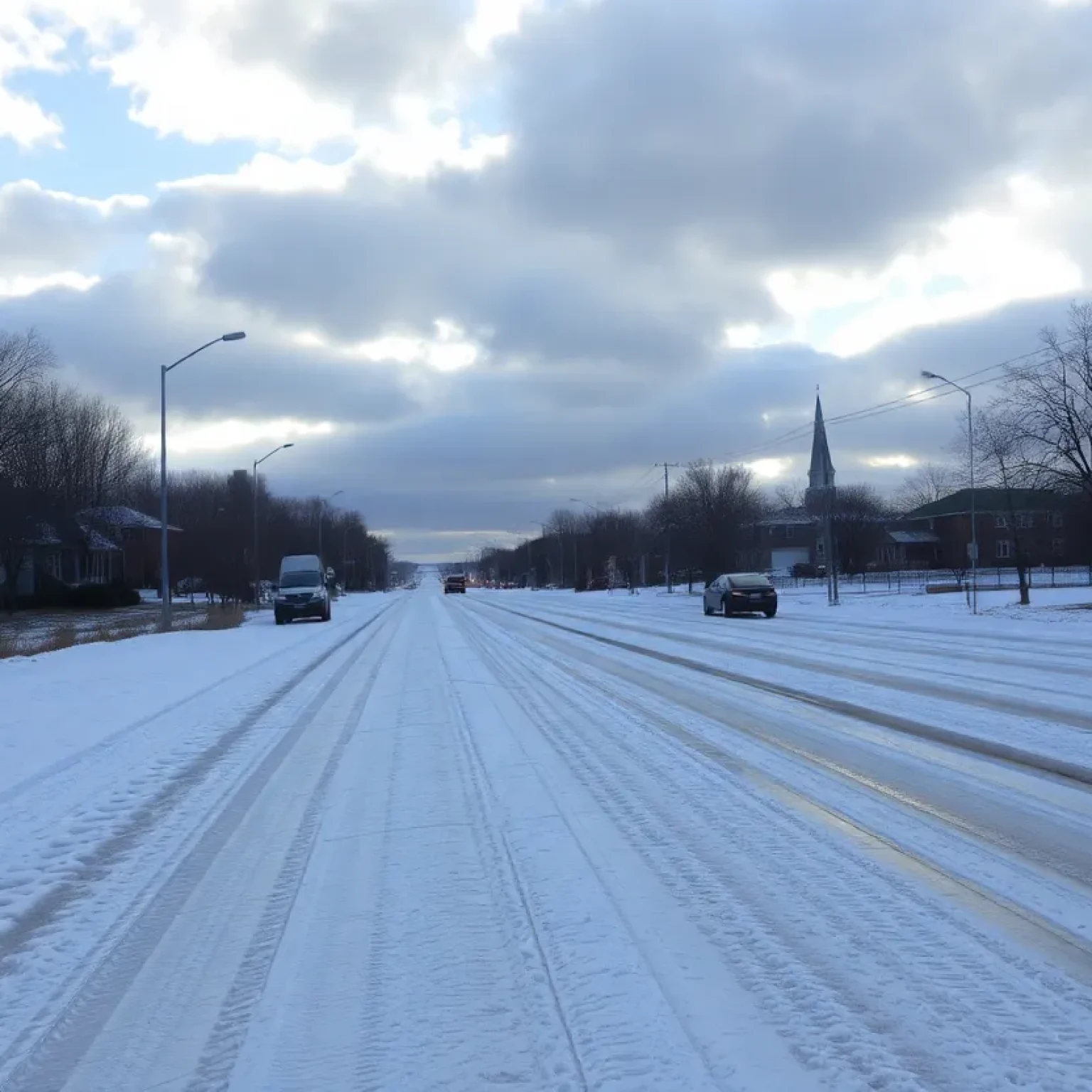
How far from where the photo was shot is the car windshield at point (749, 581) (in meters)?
42.1

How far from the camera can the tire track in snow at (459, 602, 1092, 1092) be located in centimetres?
418

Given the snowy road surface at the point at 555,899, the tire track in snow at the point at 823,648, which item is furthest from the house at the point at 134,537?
the snowy road surface at the point at 555,899

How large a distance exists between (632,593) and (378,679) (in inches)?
2602

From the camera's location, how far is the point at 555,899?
6.10 m

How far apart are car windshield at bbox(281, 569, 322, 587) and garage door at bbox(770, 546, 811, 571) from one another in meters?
101

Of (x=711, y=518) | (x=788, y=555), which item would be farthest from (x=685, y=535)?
(x=788, y=555)

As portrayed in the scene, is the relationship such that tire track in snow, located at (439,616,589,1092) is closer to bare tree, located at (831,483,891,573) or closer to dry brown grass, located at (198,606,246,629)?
dry brown grass, located at (198,606,246,629)

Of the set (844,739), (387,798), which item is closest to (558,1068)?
(387,798)

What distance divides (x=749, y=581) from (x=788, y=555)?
101m

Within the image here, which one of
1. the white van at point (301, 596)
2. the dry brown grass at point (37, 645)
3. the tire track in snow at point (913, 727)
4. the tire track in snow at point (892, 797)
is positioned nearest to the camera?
the tire track in snow at point (892, 797)

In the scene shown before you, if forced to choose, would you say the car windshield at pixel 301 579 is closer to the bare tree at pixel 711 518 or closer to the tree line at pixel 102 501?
the tree line at pixel 102 501

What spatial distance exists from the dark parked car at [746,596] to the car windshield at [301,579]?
1629cm

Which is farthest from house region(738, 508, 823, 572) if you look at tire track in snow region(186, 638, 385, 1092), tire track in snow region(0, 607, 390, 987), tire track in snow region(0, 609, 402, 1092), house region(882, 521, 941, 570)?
tire track in snow region(0, 609, 402, 1092)

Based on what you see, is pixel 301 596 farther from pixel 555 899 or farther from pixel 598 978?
pixel 598 978
